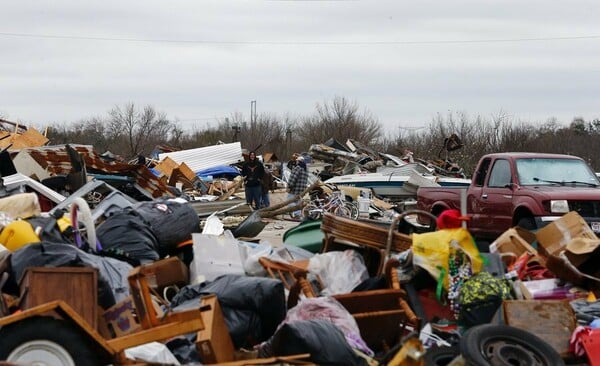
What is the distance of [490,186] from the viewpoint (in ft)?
42.5

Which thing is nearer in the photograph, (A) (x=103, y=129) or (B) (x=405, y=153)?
(B) (x=405, y=153)

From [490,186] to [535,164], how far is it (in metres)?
0.79

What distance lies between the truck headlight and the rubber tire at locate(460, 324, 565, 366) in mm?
5229

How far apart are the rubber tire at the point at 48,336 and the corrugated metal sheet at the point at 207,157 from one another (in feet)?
90.2

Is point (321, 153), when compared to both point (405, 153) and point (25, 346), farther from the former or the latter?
point (25, 346)

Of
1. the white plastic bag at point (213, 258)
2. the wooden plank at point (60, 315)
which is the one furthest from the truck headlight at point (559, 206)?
the wooden plank at point (60, 315)

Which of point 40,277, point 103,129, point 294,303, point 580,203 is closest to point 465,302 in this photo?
point 294,303

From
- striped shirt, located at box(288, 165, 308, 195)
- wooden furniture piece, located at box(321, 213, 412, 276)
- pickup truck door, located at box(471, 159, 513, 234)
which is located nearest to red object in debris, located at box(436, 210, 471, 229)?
wooden furniture piece, located at box(321, 213, 412, 276)

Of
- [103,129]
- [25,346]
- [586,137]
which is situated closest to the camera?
[25,346]

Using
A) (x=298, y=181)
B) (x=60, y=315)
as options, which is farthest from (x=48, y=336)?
(x=298, y=181)

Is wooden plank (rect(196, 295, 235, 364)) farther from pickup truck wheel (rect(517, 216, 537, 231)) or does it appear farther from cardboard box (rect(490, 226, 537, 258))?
pickup truck wheel (rect(517, 216, 537, 231))

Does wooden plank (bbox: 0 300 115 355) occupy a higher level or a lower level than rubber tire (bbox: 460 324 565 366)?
higher

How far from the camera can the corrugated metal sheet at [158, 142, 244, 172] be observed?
33.1m

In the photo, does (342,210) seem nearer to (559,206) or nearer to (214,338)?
(559,206)
